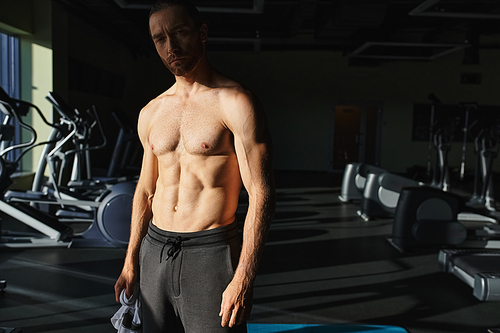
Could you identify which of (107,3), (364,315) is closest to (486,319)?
(364,315)

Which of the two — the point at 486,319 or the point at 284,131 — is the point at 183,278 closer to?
the point at 486,319

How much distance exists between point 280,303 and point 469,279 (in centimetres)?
127

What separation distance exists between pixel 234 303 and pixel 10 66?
6294 mm

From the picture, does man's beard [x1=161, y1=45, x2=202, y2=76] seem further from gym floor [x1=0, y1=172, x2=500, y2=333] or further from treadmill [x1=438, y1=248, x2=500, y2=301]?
treadmill [x1=438, y1=248, x2=500, y2=301]

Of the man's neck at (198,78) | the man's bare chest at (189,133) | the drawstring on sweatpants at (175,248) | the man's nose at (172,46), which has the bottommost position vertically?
the drawstring on sweatpants at (175,248)

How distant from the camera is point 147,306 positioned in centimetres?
134

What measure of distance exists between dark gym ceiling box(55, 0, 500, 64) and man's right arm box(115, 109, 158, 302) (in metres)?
4.06

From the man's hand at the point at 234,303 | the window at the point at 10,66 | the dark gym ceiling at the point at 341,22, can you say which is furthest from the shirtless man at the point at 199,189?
the window at the point at 10,66

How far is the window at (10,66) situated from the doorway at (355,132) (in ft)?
25.8

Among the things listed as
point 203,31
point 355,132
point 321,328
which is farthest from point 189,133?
point 355,132

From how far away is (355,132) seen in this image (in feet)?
38.6

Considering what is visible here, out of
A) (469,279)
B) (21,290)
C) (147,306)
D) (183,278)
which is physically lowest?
(21,290)

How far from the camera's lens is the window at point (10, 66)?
19.8 feet

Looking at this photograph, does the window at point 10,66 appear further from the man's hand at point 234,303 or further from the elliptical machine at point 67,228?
the man's hand at point 234,303
